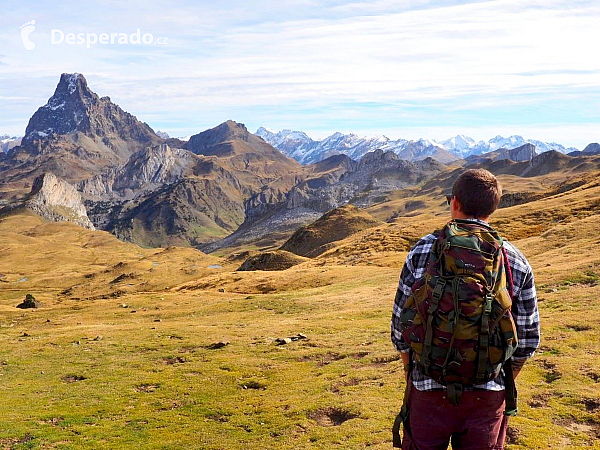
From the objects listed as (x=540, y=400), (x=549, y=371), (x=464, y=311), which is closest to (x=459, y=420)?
(x=464, y=311)

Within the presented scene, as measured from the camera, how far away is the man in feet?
25.2

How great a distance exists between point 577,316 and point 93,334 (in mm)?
35947

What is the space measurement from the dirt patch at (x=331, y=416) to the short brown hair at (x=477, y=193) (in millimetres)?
13032

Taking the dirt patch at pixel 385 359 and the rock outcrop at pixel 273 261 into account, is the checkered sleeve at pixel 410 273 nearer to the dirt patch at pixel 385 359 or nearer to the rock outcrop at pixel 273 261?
the dirt patch at pixel 385 359

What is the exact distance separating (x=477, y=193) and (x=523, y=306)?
1.98 m

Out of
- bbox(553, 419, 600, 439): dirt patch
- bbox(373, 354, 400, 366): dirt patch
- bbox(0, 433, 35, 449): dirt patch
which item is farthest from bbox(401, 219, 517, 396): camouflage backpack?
bbox(0, 433, 35, 449): dirt patch

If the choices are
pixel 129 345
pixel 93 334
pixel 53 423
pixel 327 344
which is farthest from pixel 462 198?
pixel 93 334

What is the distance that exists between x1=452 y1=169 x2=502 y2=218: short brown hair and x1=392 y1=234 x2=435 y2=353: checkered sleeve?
75cm

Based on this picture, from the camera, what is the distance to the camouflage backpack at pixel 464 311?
7.24 m

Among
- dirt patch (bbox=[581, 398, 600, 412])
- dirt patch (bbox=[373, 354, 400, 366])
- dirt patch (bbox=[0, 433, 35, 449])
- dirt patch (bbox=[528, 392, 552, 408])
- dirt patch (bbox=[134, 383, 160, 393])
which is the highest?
dirt patch (bbox=[581, 398, 600, 412])

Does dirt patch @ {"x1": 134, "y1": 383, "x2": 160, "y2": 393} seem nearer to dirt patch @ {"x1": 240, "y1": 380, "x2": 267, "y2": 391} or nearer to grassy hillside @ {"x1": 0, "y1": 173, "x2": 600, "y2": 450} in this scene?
grassy hillside @ {"x1": 0, "y1": 173, "x2": 600, "y2": 450}

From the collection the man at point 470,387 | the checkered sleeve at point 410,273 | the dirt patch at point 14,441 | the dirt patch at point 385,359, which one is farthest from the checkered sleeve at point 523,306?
the dirt patch at point 14,441

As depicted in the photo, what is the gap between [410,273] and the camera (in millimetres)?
8070

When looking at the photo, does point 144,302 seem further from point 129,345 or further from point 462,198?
point 462,198
